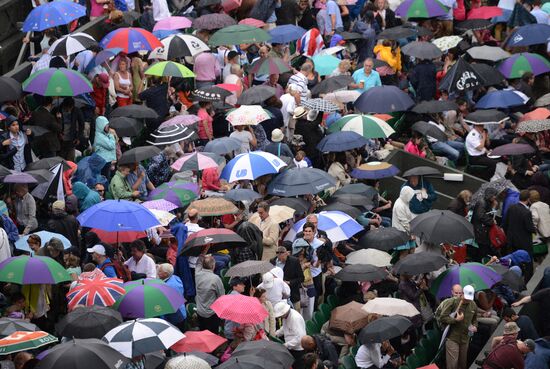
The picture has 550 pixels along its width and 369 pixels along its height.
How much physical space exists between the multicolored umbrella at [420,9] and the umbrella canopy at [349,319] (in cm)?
1222

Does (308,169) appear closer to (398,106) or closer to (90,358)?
(398,106)

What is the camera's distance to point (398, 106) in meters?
28.5

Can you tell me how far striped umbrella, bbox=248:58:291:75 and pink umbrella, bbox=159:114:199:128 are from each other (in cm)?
265

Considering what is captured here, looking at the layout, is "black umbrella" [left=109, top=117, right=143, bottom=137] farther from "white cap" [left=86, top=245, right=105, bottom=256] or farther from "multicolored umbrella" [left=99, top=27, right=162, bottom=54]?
"white cap" [left=86, top=245, right=105, bottom=256]

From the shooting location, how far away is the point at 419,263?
72.7 ft

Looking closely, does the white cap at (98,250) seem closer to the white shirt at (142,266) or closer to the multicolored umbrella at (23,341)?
the white shirt at (142,266)

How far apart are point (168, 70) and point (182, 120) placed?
4.39ft

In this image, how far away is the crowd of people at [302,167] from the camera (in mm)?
21047

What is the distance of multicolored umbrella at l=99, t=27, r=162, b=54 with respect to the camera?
27422 mm

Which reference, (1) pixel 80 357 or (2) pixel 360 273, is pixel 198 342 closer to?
(1) pixel 80 357

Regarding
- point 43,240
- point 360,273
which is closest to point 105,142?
point 43,240

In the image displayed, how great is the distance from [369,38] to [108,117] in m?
7.72

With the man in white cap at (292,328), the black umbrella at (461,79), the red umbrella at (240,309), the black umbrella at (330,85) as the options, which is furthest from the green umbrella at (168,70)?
the red umbrella at (240,309)

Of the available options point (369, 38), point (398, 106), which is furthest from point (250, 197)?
point (369, 38)
